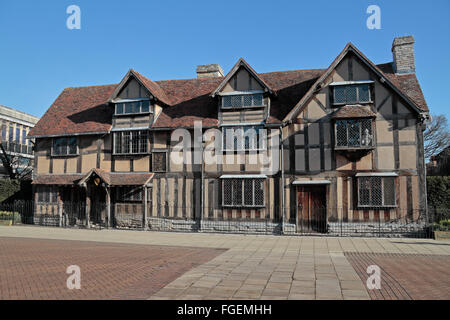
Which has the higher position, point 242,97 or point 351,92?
point 242,97

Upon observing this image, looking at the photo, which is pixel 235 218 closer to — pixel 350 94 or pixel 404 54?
pixel 350 94

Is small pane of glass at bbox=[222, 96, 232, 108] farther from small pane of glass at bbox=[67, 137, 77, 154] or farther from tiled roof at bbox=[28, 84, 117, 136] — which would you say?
small pane of glass at bbox=[67, 137, 77, 154]

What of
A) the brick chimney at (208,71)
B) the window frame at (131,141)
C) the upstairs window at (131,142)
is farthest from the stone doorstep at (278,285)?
the brick chimney at (208,71)

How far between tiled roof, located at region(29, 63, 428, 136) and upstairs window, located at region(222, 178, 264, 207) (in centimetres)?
339

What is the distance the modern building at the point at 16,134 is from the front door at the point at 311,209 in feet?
93.4

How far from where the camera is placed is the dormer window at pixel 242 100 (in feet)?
65.0

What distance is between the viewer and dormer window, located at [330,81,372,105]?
1834cm

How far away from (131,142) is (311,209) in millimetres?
11026

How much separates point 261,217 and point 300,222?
6.66ft

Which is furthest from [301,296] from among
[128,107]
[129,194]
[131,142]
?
[128,107]

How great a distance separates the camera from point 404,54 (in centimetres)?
2044

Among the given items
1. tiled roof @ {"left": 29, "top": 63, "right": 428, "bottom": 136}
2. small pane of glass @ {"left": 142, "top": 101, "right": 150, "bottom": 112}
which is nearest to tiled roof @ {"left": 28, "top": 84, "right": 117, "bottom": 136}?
tiled roof @ {"left": 29, "top": 63, "right": 428, "bottom": 136}
